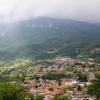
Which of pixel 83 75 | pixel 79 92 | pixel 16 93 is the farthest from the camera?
pixel 83 75

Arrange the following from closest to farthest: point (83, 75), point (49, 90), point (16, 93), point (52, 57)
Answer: point (16, 93)
point (49, 90)
point (83, 75)
point (52, 57)

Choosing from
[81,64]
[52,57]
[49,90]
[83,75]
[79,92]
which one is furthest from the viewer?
[52,57]

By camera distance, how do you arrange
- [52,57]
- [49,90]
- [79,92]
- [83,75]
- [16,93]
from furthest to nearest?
[52,57]
[83,75]
[49,90]
[79,92]
[16,93]

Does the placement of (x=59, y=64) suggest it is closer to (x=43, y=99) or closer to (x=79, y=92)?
(x=79, y=92)

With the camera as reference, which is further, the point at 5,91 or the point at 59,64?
the point at 59,64

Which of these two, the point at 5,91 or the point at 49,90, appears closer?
the point at 5,91

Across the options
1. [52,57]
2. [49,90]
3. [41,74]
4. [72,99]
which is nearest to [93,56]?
[52,57]

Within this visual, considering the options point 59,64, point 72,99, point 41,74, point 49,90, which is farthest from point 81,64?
point 72,99

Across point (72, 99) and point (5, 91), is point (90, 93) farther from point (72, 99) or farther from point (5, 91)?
point (5, 91)
